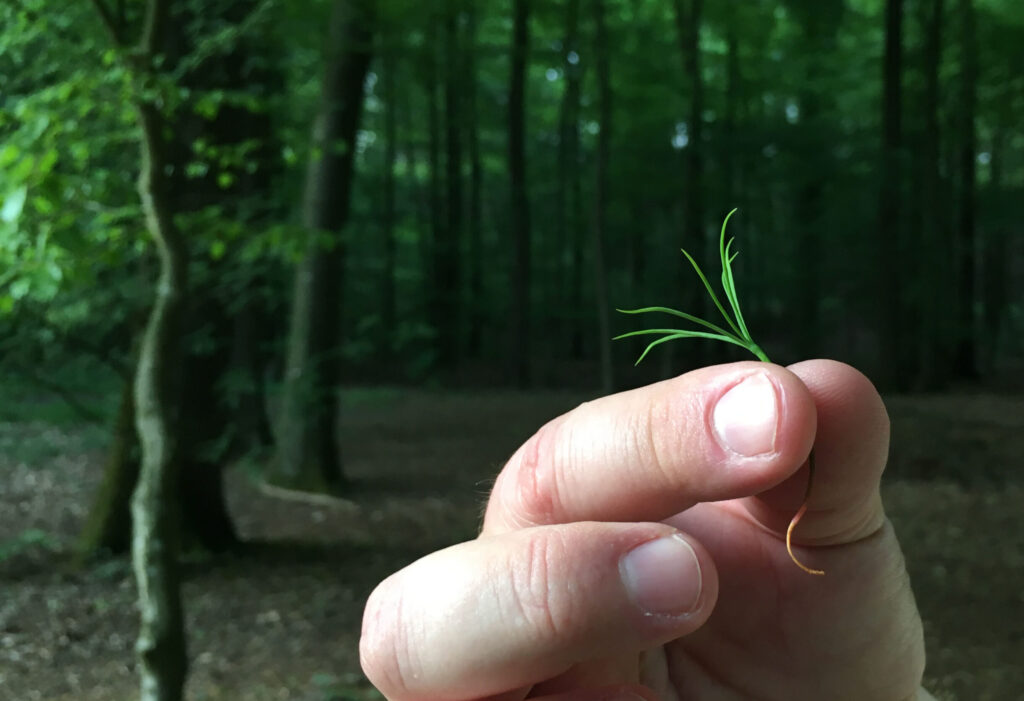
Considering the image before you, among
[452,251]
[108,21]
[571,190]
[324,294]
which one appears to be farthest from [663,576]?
[452,251]

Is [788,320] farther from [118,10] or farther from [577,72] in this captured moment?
[118,10]

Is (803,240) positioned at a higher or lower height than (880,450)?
higher

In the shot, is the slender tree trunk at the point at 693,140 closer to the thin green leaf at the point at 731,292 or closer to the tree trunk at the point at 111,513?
the tree trunk at the point at 111,513

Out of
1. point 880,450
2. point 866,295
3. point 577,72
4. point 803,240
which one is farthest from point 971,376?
point 880,450

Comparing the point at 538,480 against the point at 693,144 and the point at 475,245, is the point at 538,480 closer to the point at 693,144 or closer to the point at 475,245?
the point at 693,144

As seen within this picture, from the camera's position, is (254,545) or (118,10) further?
(254,545)

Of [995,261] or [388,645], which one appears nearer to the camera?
[388,645]
